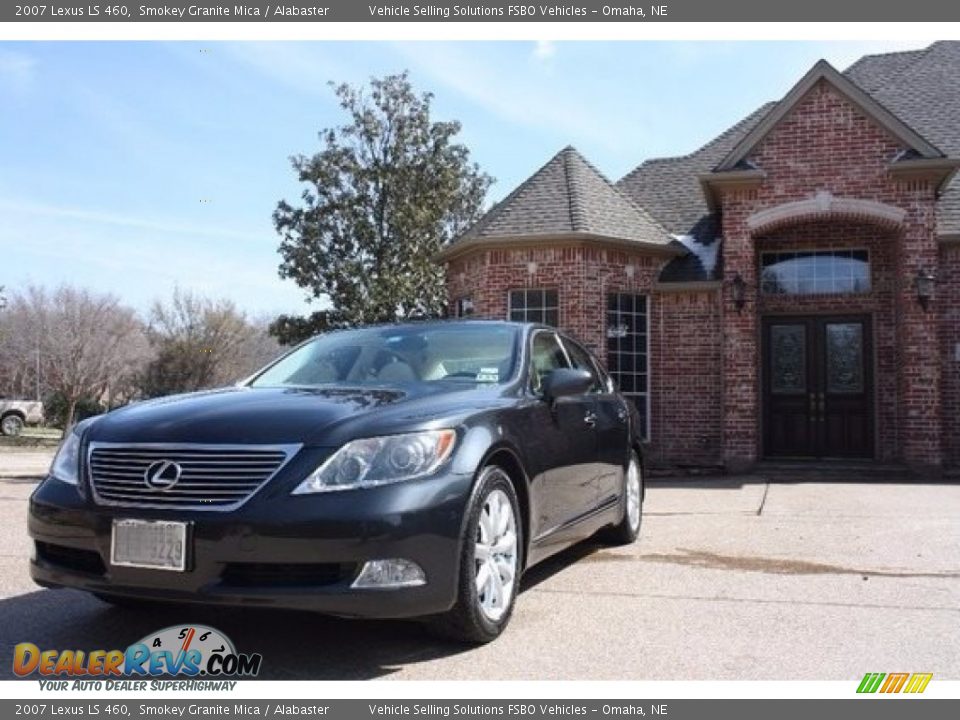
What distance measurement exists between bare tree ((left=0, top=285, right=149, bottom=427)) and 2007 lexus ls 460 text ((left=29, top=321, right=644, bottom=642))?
99.0 feet

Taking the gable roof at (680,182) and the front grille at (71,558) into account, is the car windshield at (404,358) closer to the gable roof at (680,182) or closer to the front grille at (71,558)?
the front grille at (71,558)

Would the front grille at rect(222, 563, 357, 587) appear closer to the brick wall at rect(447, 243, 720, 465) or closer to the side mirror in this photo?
the side mirror

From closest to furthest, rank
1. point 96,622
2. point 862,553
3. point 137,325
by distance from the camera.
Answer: point 96,622
point 862,553
point 137,325

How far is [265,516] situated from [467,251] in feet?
38.0

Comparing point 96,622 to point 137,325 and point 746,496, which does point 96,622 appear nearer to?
point 746,496

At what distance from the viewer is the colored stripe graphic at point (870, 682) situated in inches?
140

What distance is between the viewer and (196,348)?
1629 inches

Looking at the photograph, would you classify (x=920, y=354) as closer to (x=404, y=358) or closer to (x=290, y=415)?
(x=404, y=358)

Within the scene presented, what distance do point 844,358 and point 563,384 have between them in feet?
34.0

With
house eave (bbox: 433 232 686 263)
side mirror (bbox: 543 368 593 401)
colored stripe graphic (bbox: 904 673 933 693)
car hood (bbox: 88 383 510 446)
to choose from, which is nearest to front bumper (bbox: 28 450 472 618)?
car hood (bbox: 88 383 510 446)

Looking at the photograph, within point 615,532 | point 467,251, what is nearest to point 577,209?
point 467,251

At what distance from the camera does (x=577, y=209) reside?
1410 centimetres

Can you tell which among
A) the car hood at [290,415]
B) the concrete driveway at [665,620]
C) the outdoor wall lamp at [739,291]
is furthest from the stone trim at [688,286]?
the car hood at [290,415]

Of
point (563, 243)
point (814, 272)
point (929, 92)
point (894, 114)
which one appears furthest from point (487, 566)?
point (929, 92)
